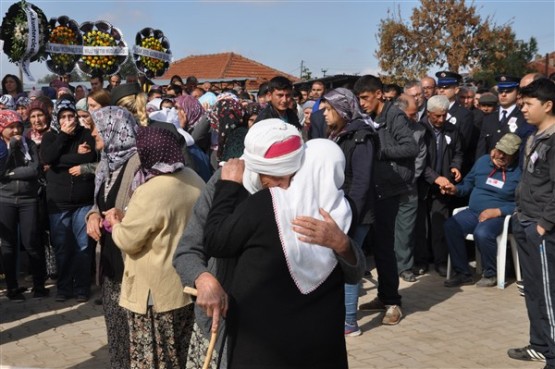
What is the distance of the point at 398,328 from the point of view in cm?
662

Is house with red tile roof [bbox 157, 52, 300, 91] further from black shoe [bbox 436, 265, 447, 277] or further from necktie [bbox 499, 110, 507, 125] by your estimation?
black shoe [bbox 436, 265, 447, 277]

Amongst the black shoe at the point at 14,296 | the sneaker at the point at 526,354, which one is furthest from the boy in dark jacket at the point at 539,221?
the black shoe at the point at 14,296

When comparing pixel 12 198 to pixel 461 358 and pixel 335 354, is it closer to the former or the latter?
pixel 461 358

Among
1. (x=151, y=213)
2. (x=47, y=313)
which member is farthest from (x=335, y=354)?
(x=47, y=313)

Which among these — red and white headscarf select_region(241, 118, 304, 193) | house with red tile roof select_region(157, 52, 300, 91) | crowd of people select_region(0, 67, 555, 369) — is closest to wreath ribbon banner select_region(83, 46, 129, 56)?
crowd of people select_region(0, 67, 555, 369)

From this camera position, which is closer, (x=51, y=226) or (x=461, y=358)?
(x=461, y=358)

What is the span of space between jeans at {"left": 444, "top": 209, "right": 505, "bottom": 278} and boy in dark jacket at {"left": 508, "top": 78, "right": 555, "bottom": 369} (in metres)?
2.33

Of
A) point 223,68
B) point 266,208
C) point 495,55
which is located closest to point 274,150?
point 266,208

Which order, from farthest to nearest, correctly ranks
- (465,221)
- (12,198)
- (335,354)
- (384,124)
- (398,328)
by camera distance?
(465,221)
(12,198)
(384,124)
(398,328)
(335,354)

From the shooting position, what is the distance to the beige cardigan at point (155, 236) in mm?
3953

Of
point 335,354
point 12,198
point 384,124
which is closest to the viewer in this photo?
point 335,354

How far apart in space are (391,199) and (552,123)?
183 cm

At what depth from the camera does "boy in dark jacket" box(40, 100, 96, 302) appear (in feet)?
24.6

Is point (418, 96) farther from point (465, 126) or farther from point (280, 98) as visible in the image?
point (280, 98)
